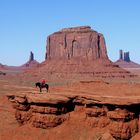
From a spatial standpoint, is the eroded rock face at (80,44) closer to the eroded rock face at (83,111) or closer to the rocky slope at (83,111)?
the eroded rock face at (83,111)

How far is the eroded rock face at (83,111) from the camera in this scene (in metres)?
22.2

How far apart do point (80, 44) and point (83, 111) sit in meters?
120

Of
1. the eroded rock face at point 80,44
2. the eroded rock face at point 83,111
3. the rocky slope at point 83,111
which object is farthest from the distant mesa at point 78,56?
the rocky slope at point 83,111

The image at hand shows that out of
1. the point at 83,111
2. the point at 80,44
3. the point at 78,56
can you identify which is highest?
the point at 80,44

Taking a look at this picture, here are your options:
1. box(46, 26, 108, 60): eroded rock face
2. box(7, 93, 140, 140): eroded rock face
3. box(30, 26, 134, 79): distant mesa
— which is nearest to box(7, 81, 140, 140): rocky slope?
box(7, 93, 140, 140): eroded rock face

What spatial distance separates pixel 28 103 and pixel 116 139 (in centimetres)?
742

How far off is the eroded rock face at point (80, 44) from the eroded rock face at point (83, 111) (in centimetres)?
11399

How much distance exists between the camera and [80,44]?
14450 cm

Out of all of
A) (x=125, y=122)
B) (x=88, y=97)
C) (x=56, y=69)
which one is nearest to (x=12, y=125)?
(x=88, y=97)

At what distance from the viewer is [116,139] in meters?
22.8

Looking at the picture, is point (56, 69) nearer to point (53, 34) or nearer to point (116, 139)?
point (53, 34)

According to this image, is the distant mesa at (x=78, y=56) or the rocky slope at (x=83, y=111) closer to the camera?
the rocky slope at (x=83, y=111)

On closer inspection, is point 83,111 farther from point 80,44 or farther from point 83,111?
point 80,44

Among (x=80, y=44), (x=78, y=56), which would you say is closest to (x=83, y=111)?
(x=78, y=56)
